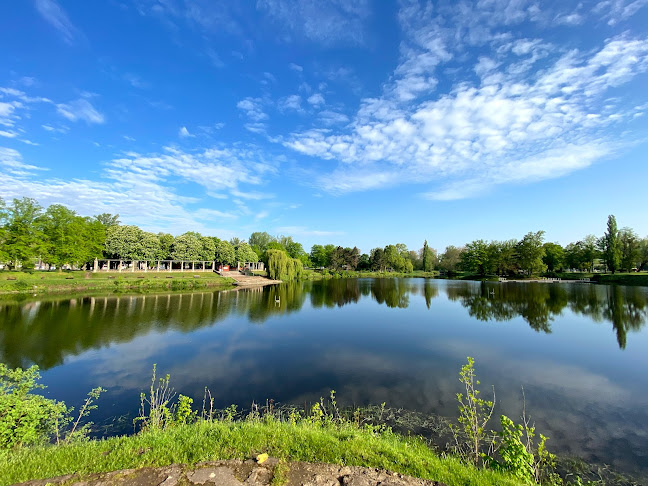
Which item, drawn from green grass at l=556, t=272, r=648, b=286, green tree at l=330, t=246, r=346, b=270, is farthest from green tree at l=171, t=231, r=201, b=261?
green grass at l=556, t=272, r=648, b=286

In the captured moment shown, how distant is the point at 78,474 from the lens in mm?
3748

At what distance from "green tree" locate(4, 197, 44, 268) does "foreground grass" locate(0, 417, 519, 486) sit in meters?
47.2

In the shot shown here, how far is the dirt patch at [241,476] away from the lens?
12.0 feet

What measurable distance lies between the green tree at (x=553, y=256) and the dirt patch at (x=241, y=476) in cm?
9023

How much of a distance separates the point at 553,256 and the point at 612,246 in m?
13.1

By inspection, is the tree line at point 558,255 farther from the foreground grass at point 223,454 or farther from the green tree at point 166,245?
the foreground grass at point 223,454

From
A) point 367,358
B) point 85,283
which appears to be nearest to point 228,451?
point 367,358

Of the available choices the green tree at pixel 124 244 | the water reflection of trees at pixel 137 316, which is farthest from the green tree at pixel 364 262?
the water reflection of trees at pixel 137 316

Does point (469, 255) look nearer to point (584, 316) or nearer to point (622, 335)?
point (584, 316)

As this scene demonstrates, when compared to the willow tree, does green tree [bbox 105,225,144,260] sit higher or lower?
higher

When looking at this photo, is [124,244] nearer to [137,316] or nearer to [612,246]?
[137,316]

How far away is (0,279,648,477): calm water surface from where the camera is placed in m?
8.80

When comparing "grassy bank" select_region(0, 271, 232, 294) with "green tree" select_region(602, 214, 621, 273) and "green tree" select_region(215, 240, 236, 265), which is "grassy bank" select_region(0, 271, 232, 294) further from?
"green tree" select_region(602, 214, 621, 273)

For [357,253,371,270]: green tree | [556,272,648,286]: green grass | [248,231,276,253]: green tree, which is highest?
[248,231,276,253]: green tree
